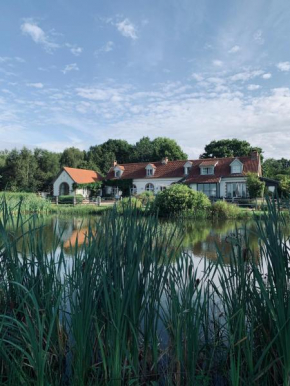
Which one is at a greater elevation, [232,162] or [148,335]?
[232,162]

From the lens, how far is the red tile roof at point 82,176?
35.0 meters

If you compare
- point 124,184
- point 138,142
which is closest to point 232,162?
point 124,184

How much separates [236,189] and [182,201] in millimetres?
12563

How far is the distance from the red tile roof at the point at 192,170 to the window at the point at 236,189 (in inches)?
35.4

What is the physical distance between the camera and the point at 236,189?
28.7 m

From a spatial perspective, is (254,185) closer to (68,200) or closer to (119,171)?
(68,200)

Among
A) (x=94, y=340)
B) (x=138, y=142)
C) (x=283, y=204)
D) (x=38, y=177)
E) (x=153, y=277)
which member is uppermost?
(x=138, y=142)

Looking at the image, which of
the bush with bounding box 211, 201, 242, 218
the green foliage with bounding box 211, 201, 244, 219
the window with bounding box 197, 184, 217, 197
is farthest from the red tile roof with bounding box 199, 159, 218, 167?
the bush with bounding box 211, 201, 242, 218

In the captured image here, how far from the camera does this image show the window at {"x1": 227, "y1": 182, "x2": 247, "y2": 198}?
28391 mm

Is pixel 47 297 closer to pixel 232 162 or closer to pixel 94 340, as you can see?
pixel 94 340

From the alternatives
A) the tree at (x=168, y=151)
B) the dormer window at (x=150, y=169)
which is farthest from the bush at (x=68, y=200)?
the tree at (x=168, y=151)

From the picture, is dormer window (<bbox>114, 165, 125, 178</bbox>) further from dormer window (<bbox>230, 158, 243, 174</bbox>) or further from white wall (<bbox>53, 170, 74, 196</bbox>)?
dormer window (<bbox>230, 158, 243, 174</bbox>)

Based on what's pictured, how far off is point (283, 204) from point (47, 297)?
1803 millimetres

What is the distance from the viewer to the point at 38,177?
40938 millimetres
